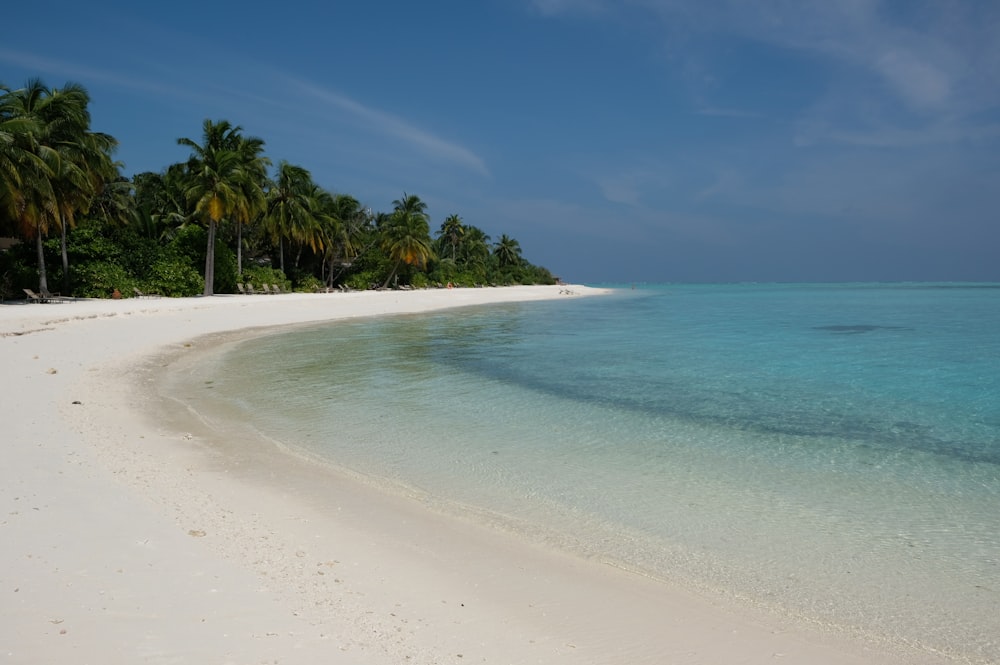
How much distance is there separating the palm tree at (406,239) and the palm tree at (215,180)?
66.0ft

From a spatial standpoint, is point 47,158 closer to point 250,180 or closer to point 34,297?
point 34,297

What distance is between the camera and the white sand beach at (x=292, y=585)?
3.08 meters

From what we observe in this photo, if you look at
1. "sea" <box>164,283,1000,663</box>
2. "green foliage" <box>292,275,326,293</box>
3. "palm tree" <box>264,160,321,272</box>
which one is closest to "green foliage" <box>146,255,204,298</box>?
"palm tree" <box>264,160,321,272</box>

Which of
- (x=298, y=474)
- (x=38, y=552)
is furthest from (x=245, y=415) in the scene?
(x=38, y=552)

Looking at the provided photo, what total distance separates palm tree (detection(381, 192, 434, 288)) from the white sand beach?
51729 millimetres

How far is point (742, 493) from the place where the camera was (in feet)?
20.1

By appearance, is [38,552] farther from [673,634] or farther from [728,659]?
[728,659]

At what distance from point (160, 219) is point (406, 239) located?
68.5 ft

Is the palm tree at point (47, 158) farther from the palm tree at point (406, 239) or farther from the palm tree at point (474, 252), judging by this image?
the palm tree at point (474, 252)

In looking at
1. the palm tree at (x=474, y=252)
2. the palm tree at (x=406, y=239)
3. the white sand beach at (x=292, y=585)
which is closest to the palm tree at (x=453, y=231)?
the palm tree at (x=474, y=252)

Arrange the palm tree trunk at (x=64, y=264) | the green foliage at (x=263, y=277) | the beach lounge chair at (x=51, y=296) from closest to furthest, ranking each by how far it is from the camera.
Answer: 1. the beach lounge chair at (x=51, y=296)
2. the palm tree trunk at (x=64, y=264)
3. the green foliage at (x=263, y=277)

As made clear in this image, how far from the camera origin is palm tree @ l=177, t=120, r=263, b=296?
112 feet

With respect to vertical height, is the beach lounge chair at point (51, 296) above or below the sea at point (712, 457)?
above

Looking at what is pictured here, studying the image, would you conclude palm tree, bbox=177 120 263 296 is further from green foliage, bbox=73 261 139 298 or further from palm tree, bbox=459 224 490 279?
palm tree, bbox=459 224 490 279
